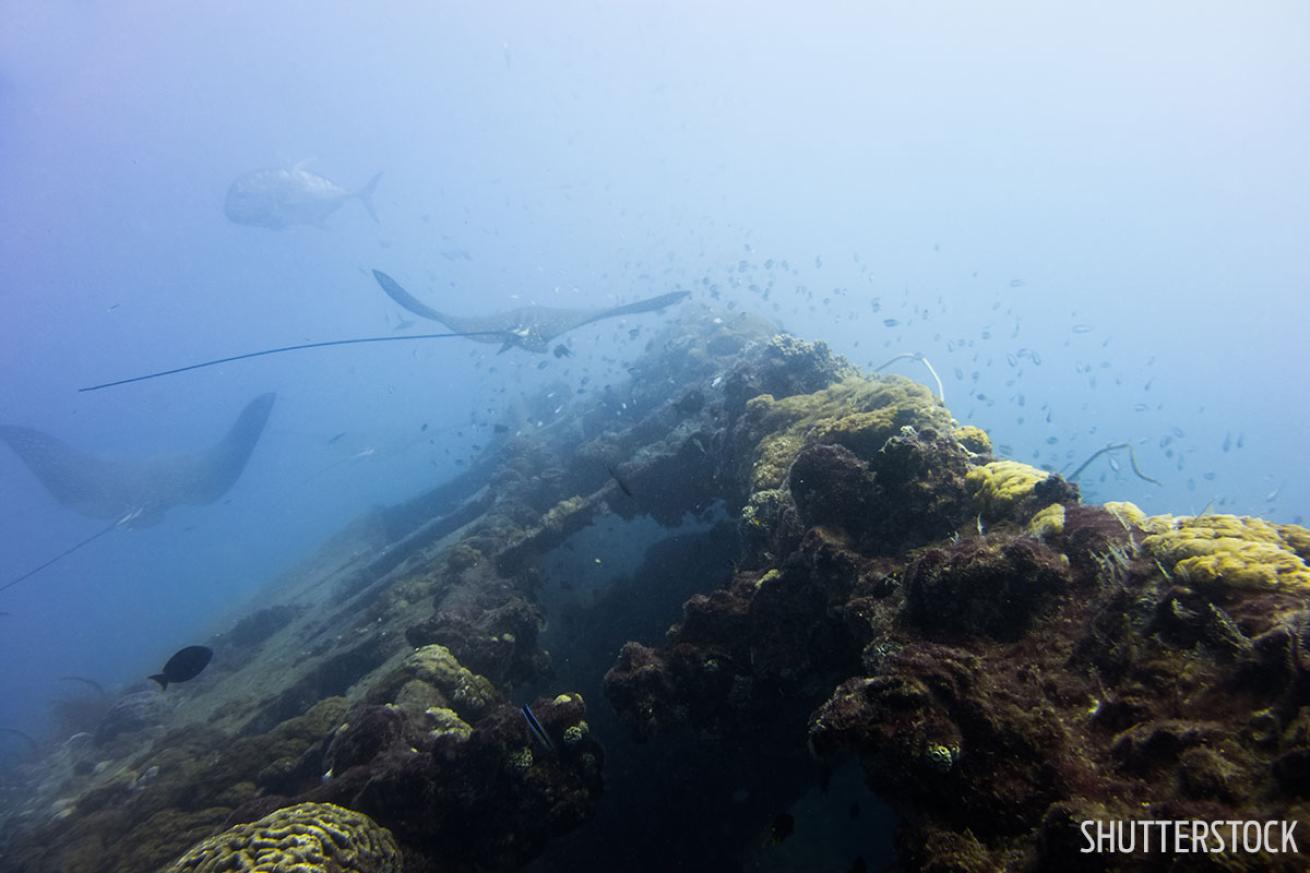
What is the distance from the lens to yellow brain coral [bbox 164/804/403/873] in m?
4.21

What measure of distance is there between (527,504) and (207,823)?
31.4 feet

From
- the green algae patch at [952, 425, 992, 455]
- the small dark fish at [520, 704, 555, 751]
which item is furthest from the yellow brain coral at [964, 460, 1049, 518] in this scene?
the small dark fish at [520, 704, 555, 751]

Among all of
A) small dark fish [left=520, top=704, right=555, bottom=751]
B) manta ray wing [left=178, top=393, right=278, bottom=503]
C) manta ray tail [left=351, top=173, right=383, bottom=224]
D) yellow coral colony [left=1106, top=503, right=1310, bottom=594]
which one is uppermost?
manta ray tail [left=351, top=173, right=383, bottom=224]

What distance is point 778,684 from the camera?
5.63 metres

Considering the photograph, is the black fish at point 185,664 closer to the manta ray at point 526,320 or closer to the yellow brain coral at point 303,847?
the yellow brain coral at point 303,847

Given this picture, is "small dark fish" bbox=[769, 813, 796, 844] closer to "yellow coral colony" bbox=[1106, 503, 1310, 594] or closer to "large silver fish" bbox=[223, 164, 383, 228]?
"yellow coral colony" bbox=[1106, 503, 1310, 594]

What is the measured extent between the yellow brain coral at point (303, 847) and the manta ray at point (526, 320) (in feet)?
50.7

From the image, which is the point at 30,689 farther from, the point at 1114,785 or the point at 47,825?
the point at 1114,785

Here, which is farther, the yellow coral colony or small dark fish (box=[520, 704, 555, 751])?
small dark fish (box=[520, 704, 555, 751])

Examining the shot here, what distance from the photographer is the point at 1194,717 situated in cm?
268

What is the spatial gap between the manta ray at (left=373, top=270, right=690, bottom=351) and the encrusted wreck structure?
8887 millimetres

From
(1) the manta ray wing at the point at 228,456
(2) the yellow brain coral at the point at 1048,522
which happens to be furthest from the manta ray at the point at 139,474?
(2) the yellow brain coral at the point at 1048,522

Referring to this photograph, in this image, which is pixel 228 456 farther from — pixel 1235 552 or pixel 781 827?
pixel 1235 552

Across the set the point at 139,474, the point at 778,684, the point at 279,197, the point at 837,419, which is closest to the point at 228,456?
the point at 139,474
